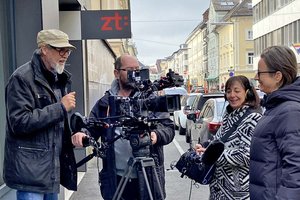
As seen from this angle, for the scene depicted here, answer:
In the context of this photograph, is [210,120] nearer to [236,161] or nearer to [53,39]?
[236,161]

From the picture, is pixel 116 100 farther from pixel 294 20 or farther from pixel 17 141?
pixel 294 20

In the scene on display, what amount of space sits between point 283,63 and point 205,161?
1224 millimetres

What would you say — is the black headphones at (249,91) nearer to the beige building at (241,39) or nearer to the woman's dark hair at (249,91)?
the woman's dark hair at (249,91)

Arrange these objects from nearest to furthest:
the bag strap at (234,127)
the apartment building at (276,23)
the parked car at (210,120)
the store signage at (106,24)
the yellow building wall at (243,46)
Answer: the bag strap at (234,127), the store signage at (106,24), the parked car at (210,120), the apartment building at (276,23), the yellow building wall at (243,46)

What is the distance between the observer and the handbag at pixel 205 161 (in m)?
3.78

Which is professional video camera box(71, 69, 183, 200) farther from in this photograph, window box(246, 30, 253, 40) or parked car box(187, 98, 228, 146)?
window box(246, 30, 253, 40)

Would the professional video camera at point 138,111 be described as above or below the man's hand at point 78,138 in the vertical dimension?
above

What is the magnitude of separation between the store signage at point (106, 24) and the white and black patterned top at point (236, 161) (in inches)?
158

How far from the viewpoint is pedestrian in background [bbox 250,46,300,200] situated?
2.65 m

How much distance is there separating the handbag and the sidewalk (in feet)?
12.6

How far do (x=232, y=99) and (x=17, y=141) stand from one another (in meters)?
1.81

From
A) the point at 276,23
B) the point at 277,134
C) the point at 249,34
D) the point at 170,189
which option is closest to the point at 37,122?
the point at 277,134

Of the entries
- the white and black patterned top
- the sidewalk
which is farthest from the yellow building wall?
the white and black patterned top

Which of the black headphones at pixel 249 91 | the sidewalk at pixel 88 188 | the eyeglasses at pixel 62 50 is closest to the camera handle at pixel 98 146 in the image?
the eyeglasses at pixel 62 50
